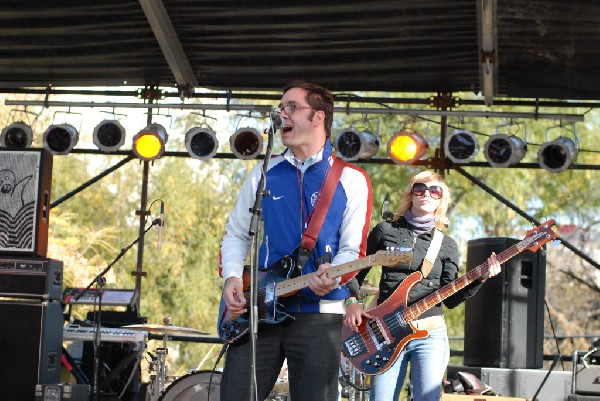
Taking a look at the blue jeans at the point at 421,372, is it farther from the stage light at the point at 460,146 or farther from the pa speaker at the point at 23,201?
the stage light at the point at 460,146

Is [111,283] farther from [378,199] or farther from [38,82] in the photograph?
[38,82]

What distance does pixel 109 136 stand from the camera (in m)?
10.4

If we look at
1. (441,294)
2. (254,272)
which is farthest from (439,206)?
(254,272)

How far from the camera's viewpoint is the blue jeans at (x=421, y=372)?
6066 mm

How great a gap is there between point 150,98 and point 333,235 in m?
6.26

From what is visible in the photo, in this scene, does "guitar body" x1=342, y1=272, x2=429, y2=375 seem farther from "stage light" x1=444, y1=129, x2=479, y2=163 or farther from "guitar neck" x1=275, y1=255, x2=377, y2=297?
"stage light" x1=444, y1=129, x2=479, y2=163

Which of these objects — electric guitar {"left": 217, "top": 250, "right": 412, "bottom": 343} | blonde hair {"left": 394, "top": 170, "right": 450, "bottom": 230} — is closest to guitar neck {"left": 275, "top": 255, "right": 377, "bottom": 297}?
electric guitar {"left": 217, "top": 250, "right": 412, "bottom": 343}

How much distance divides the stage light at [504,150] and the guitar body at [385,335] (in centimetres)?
375

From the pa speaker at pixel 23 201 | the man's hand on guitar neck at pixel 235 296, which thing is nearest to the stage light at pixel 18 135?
the pa speaker at pixel 23 201

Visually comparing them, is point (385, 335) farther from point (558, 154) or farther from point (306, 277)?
point (558, 154)

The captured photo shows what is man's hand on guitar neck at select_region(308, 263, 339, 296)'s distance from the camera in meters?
4.33

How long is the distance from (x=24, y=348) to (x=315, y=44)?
12.3ft

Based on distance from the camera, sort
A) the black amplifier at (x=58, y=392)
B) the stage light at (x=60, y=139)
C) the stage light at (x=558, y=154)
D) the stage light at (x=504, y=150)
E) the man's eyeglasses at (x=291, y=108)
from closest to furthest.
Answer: the man's eyeglasses at (x=291, y=108), the black amplifier at (x=58, y=392), the stage light at (x=558, y=154), the stage light at (x=504, y=150), the stage light at (x=60, y=139)

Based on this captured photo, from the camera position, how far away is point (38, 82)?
1079cm
